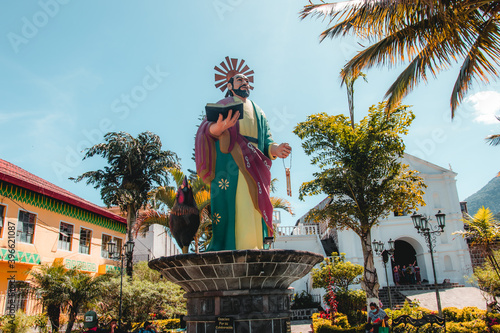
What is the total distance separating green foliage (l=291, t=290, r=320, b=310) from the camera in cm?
1924

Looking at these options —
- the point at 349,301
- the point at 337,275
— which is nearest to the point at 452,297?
the point at 349,301

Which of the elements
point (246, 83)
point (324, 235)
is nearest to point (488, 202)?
point (324, 235)

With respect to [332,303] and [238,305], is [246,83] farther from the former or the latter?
[332,303]

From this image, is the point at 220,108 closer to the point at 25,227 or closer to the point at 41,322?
the point at 41,322

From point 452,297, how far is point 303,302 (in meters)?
6.84

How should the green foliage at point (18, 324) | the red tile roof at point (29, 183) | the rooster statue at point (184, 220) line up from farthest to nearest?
the red tile roof at point (29, 183)
the green foliage at point (18, 324)
the rooster statue at point (184, 220)

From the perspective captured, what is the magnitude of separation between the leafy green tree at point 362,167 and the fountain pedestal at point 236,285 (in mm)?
7210

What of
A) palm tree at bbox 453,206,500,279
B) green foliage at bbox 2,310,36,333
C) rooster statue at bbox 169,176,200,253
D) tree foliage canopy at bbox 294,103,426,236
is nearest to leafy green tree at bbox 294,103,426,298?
tree foliage canopy at bbox 294,103,426,236

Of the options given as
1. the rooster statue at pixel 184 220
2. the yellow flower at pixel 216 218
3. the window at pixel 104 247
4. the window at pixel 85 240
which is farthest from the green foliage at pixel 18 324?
the window at pixel 104 247

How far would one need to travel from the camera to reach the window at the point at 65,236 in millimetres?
18391

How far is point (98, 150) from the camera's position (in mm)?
21625

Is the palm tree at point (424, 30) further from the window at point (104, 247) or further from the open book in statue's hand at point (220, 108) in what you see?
the window at point (104, 247)

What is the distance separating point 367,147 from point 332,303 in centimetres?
539

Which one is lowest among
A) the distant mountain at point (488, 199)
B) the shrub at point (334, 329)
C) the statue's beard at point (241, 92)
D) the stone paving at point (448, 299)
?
the shrub at point (334, 329)
